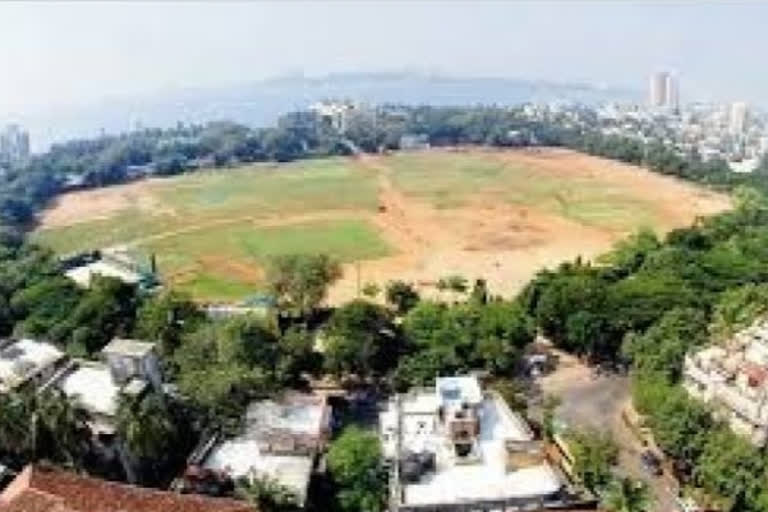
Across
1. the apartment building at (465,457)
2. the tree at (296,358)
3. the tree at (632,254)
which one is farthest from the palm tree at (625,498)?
the tree at (632,254)

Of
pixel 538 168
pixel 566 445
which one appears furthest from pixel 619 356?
pixel 538 168

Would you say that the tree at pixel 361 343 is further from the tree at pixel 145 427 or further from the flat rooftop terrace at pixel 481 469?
the tree at pixel 145 427

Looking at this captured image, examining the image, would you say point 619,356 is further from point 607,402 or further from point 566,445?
point 566,445

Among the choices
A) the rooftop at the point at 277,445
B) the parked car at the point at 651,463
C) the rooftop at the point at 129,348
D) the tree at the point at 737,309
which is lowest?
the parked car at the point at 651,463

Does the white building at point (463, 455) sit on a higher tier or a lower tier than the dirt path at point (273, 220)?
higher

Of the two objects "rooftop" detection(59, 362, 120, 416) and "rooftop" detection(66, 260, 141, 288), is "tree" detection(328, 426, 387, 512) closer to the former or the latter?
"rooftop" detection(59, 362, 120, 416)

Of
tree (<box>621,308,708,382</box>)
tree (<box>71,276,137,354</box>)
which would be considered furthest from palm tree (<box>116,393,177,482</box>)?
tree (<box>621,308,708,382</box>)
